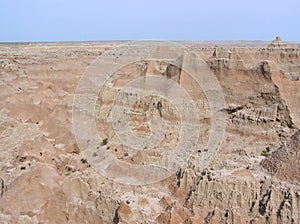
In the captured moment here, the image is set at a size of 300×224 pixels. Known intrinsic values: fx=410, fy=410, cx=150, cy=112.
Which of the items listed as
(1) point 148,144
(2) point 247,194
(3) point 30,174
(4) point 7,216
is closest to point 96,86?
(1) point 148,144

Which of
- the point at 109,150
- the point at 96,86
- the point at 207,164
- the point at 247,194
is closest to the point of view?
the point at 247,194

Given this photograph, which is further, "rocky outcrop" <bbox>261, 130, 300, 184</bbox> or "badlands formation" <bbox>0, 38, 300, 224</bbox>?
"rocky outcrop" <bbox>261, 130, 300, 184</bbox>

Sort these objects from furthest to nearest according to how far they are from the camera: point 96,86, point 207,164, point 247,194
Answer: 1. point 96,86
2. point 207,164
3. point 247,194

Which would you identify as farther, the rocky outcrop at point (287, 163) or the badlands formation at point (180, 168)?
the rocky outcrop at point (287, 163)

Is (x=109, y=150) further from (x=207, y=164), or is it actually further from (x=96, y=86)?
(x=96, y=86)

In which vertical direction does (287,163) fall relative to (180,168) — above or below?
above

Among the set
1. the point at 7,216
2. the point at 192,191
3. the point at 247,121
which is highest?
the point at 247,121

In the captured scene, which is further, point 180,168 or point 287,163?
point 180,168

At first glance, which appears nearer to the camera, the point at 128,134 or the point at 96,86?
the point at 128,134
